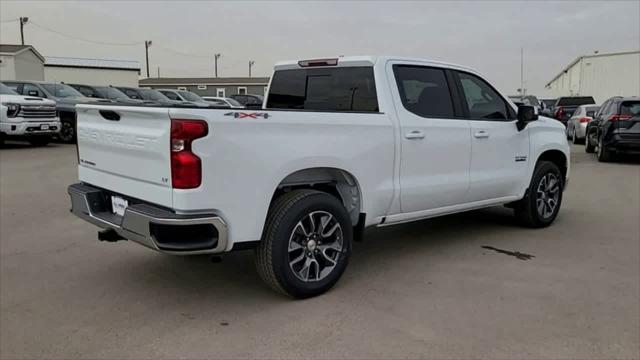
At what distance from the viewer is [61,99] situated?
56.6ft

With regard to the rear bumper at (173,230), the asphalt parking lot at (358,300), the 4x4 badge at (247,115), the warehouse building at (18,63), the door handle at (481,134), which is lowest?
the asphalt parking lot at (358,300)

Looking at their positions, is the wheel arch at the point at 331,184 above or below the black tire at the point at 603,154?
above

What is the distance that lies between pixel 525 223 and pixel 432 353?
374cm

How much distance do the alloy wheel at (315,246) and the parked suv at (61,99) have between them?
47.2 feet

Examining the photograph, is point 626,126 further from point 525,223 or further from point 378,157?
point 378,157

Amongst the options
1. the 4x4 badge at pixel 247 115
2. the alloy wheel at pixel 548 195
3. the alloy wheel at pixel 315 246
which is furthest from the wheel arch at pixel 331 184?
the alloy wheel at pixel 548 195

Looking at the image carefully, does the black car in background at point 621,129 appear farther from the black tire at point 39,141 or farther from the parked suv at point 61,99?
the black tire at point 39,141

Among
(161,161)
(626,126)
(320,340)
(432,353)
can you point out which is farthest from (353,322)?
(626,126)

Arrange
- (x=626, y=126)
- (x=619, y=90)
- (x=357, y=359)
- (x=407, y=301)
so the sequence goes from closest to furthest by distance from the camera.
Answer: (x=357, y=359) → (x=407, y=301) → (x=626, y=126) → (x=619, y=90)

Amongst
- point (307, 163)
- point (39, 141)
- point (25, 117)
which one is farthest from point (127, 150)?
point (39, 141)

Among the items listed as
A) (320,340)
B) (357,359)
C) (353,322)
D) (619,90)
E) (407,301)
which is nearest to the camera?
(357,359)

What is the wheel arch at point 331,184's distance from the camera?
4.30 meters

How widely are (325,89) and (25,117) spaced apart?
39.4 feet

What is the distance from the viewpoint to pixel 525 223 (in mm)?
6684
